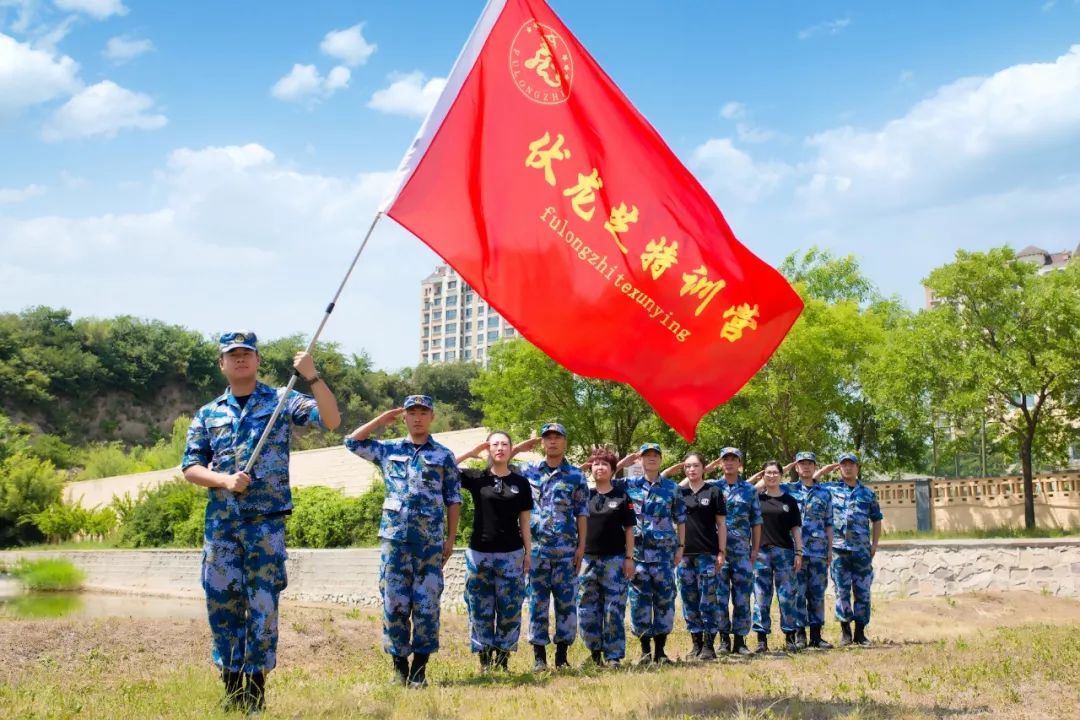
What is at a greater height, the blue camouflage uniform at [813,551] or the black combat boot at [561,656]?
the blue camouflage uniform at [813,551]

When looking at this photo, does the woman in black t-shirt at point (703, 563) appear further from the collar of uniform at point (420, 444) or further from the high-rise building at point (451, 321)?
the high-rise building at point (451, 321)

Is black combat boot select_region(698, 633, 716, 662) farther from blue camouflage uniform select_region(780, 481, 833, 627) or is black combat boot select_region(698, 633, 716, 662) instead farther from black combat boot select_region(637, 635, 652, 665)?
blue camouflage uniform select_region(780, 481, 833, 627)

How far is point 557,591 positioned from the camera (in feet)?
26.2

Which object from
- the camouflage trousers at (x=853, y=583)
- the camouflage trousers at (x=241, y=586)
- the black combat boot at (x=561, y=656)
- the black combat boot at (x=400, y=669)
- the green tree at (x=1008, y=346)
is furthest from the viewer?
the green tree at (x=1008, y=346)

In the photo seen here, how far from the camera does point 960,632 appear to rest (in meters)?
11.5

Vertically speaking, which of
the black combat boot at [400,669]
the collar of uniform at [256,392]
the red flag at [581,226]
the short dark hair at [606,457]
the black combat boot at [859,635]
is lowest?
the black combat boot at [859,635]

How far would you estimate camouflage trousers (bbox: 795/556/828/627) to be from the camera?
9.97 metres

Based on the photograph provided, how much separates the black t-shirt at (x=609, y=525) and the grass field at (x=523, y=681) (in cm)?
105

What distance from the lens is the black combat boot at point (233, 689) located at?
200 inches

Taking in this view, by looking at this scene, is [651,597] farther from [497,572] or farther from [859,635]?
[859,635]

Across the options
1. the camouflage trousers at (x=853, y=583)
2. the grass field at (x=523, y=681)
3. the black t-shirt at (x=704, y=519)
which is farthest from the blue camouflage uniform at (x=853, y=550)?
the black t-shirt at (x=704, y=519)

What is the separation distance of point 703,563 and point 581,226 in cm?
425

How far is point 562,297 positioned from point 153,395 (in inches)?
3189

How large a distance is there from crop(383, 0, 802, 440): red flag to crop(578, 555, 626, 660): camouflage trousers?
2.63 metres
